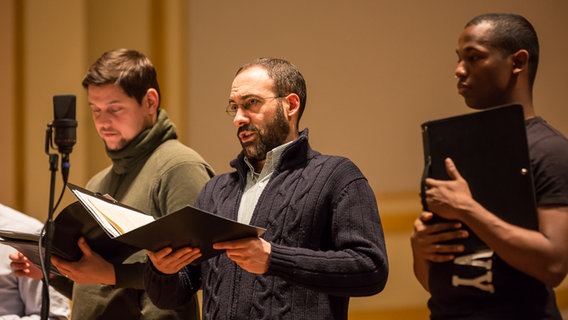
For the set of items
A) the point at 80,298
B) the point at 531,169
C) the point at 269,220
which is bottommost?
the point at 80,298

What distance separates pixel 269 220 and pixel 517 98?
0.67 m

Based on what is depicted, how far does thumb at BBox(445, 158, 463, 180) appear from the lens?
6.89ft

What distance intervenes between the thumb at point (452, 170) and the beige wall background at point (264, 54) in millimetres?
1542

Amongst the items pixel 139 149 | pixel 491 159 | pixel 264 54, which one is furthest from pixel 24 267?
pixel 491 159

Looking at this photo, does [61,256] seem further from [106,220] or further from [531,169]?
[531,169]

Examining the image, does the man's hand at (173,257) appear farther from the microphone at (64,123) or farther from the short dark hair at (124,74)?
the short dark hair at (124,74)

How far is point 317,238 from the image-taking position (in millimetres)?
2393

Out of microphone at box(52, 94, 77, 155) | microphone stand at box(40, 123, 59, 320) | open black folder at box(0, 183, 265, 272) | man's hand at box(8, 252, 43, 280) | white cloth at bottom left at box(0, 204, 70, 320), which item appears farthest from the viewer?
white cloth at bottom left at box(0, 204, 70, 320)

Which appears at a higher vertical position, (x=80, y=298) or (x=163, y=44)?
(x=163, y=44)

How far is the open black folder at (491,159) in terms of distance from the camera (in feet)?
6.69

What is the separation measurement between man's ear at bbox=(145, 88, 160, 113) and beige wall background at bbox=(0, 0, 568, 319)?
1.99 feet

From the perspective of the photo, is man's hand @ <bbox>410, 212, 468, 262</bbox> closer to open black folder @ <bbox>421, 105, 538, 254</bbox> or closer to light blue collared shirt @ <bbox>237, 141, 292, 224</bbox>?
open black folder @ <bbox>421, 105, 538, 254</bbox>

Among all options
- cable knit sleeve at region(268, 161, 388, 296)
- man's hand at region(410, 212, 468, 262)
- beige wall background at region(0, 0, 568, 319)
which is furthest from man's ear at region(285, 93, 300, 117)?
beige wall background at region(0, 0, 568, 319)

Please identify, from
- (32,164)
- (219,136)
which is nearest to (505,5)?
(219,136)
